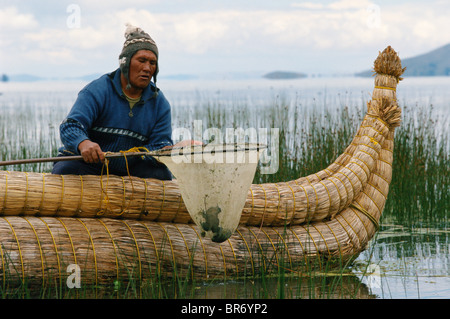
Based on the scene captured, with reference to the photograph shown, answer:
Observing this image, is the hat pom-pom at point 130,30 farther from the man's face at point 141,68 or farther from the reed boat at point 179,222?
the reed boat at point 179,222

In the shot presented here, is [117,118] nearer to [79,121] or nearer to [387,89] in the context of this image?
[79,121]

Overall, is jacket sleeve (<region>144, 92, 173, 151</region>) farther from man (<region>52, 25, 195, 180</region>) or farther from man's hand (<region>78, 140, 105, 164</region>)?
man's hand (<region>78, 140, 105, 164</region>)

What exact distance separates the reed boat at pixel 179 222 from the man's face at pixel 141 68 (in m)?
0.62

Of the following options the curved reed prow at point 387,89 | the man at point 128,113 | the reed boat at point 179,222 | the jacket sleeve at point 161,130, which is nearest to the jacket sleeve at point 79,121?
the man at point 128,113

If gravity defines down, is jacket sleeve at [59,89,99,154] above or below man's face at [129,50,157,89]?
below

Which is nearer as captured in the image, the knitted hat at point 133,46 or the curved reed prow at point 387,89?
the knitted hat at point 133,46

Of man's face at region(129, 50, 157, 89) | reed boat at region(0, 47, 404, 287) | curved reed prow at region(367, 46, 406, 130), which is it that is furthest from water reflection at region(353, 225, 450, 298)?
man's face at region(129, 50, 157, 89)

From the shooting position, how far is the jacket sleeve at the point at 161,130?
3809mm

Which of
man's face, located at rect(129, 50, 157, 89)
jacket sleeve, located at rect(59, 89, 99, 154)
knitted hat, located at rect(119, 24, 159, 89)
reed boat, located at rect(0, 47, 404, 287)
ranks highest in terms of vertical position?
knitted hat, located at rect(119, 24, 159, 89)

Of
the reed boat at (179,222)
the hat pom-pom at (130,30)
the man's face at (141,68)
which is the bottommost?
the reed boat at (179,222)

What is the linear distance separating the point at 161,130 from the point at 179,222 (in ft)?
2.03

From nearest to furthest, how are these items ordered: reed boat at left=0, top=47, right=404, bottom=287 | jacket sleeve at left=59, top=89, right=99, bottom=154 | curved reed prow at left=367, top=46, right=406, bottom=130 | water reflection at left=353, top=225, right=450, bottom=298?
reed boat at left=0, top=47, right=404, bottom=287, jacket sleeve at left=59, top=89, right=99, bottom=154, water reflection at left=353, top=225, right=450, bottom=298, curved reed prow at left=367, top=46, right=406, bottom=130

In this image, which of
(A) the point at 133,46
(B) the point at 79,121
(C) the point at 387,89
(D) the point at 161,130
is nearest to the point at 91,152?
(B) the point at 79,121

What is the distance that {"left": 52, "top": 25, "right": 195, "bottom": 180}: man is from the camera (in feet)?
11.9
